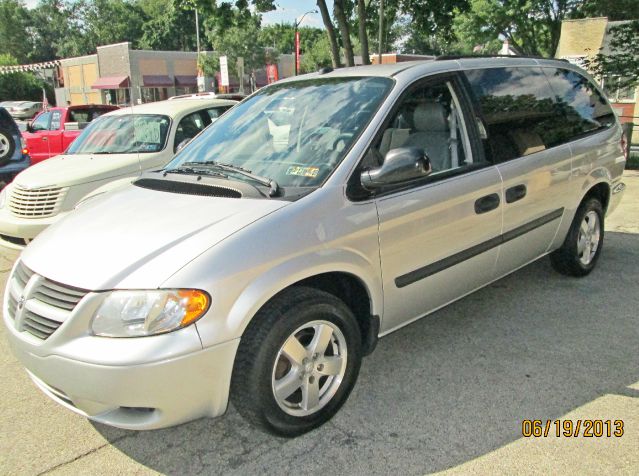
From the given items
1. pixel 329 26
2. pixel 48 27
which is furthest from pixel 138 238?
pixel 48 27

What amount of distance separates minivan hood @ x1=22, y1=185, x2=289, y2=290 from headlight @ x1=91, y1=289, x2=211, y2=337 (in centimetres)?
5

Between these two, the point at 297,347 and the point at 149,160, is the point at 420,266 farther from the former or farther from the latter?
the point at 149,160

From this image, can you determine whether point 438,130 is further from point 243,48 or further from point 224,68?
point 243,48

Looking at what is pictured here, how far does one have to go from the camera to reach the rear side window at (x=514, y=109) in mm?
3727

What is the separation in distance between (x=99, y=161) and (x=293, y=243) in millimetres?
4757

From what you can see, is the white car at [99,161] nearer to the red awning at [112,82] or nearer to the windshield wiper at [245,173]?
the windshield wiper at [245,173]

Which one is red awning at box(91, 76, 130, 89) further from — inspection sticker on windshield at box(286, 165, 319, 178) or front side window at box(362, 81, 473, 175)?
inspection sticker on windshield at box(286, 165, 319, 178)

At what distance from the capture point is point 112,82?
5372 centimetres

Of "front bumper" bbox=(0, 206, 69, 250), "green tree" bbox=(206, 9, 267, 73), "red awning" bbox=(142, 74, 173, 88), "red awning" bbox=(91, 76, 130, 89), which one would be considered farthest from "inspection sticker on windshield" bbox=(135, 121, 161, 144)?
"red awning" bbox=(142, 74, 173, 88)

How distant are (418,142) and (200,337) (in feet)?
6.52

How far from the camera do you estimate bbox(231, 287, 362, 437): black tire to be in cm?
251

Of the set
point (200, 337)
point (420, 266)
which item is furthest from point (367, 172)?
point (200, 337)
